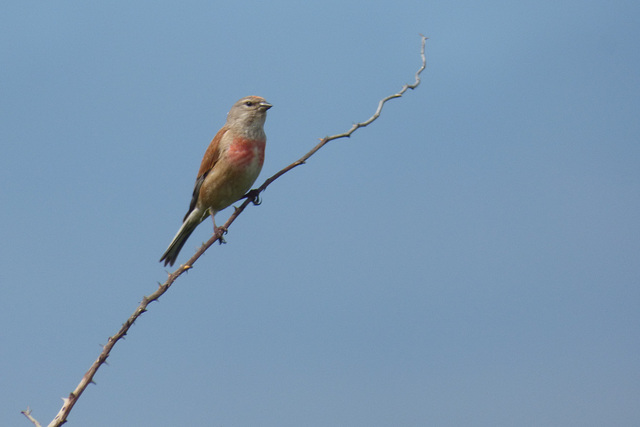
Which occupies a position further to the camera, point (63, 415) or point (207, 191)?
point (207, 191)

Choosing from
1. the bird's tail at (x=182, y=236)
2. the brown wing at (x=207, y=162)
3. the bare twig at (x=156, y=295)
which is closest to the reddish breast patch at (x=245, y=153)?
the brown wing at (x=207, y=162)

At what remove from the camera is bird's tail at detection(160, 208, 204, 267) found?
626 centimetres

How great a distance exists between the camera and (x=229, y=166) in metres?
6.12

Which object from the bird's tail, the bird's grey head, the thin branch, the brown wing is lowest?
the thin branch

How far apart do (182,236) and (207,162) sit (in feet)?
2.31

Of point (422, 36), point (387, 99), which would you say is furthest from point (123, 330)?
point (422, 36)

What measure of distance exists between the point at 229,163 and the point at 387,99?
2609 millimetres

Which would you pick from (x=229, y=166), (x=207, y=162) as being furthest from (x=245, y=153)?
(x=207, y=162)

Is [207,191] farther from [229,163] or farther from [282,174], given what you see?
[282,174]

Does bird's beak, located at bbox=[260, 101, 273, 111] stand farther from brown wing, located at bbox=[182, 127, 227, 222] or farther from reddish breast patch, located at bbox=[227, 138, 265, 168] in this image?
brown wing, located at bbox=[182, 127, 227, 222]

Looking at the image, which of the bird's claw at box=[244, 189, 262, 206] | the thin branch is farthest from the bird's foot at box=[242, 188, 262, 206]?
the thin branch

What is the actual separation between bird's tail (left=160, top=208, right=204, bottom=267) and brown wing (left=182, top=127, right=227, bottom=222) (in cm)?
6

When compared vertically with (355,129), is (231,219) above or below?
below

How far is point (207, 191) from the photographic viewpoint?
6.25 metres
